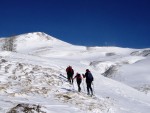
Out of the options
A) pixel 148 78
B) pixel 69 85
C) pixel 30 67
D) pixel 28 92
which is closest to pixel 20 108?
pixel 28 92

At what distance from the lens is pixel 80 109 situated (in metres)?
25.4

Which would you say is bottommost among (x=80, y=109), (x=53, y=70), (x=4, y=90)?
(x=80, y=109)

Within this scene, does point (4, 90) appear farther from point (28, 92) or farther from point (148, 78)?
point (148, 78)

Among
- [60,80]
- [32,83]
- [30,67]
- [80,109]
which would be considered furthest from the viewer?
[30,67]

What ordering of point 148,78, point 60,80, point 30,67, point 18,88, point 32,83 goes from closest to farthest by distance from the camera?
point 18,88 < point 32,83 < point 60,80 < point 30,67 < point 148,78

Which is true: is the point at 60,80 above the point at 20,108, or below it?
above

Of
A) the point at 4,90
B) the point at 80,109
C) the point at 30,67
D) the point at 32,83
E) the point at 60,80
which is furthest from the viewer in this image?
the point at 30,67

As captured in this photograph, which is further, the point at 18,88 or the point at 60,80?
the point at 60,80

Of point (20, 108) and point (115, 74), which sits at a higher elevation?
point (115, 74)

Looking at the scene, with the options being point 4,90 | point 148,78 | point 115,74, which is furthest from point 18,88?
point 115,74

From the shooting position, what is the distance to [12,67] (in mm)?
42562

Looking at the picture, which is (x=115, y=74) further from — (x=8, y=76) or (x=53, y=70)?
(x=8, y=76)

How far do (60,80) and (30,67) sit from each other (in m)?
6.18

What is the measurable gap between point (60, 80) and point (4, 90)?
32.6 feet
